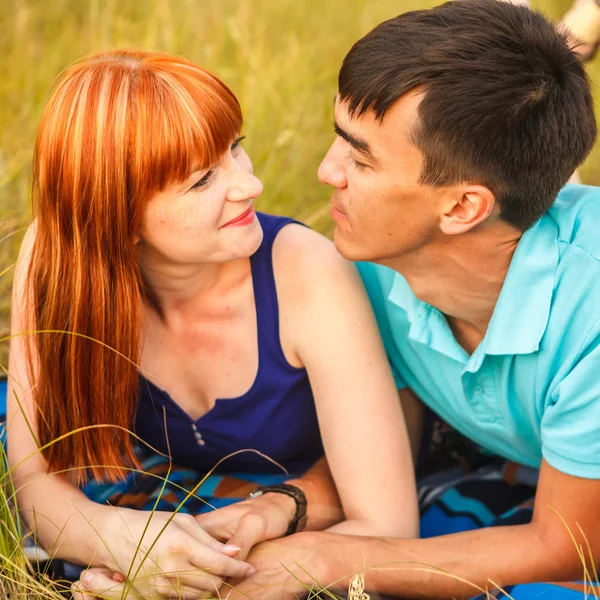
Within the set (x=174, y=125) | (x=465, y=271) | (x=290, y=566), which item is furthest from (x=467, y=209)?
(x=290, y=566)

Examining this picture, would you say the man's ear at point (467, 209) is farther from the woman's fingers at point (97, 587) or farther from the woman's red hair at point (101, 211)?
the woman's fingers at point (97, 587)

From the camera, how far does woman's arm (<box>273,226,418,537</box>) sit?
2473 millimetres

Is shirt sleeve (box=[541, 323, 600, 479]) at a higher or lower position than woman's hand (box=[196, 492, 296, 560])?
higher

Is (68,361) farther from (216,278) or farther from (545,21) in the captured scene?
(545,21)

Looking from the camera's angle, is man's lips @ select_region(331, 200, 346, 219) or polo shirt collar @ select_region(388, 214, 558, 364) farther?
man's lips @ select_region(331, 200, 346, 219)

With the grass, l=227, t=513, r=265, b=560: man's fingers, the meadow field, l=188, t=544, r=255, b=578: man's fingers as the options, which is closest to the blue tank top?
l=227, t=513, r=265, b=560: man's fingers

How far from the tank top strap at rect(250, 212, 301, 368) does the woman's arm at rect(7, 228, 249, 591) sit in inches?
20.8

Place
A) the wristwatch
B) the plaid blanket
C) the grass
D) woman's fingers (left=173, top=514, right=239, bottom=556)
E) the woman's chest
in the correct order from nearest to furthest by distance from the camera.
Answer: woman's fingers (left=173, top=514, right=239, bottom=556)
the wristwatch
the woman's chest
the plaid blanket
the grass

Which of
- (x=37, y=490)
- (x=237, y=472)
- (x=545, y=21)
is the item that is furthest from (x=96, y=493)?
(x=545, y=21)

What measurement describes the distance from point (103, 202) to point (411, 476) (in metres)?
Answer: 1.12

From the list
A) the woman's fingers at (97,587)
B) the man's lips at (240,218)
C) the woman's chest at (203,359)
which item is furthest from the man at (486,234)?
the woman's chest at (203,359)

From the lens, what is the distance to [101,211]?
2340mm

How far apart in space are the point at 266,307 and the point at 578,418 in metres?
0.90

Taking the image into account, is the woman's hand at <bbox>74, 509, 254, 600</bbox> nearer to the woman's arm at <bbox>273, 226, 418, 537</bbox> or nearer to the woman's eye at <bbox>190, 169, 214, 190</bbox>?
the woman's arm at <bbox>273, 226, 418, 537</bbox>
